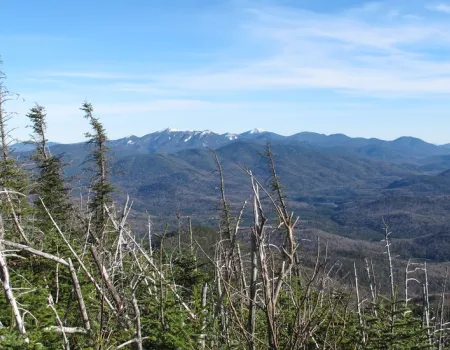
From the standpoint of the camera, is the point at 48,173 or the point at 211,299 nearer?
the point at 211,299

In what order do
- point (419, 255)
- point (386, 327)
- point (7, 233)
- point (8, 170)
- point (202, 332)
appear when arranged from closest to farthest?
1. point (202, 332)
2. point (386, 327)
3. point (7, 233)
4. point (8, 170)
5. point (419, 255)

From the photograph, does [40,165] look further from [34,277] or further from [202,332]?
[202,332]

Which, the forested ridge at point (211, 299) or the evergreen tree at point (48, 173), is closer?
the forested ridge at point (211, 299)

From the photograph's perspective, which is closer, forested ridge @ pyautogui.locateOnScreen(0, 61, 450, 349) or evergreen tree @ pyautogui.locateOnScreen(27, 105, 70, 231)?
forested ridge @ pyautogui.locateOnScreen(0, 61, 450, 349)

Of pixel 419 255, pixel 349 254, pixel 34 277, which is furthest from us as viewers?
pixel 419 255

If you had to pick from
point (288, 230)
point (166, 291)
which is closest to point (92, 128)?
point (166, 291)

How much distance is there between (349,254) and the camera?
568ft

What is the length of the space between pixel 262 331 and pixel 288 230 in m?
2.50

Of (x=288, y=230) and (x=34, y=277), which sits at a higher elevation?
(x=288, y=230)

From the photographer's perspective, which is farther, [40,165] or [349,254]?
[349,254]

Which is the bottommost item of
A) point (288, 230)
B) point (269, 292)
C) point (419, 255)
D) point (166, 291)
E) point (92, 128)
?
point (419, 255)

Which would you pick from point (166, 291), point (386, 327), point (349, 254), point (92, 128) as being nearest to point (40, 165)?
point (92, 128)

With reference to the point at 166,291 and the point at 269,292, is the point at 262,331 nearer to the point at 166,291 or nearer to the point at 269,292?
the point at 166,291

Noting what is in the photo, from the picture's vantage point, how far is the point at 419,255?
200m
